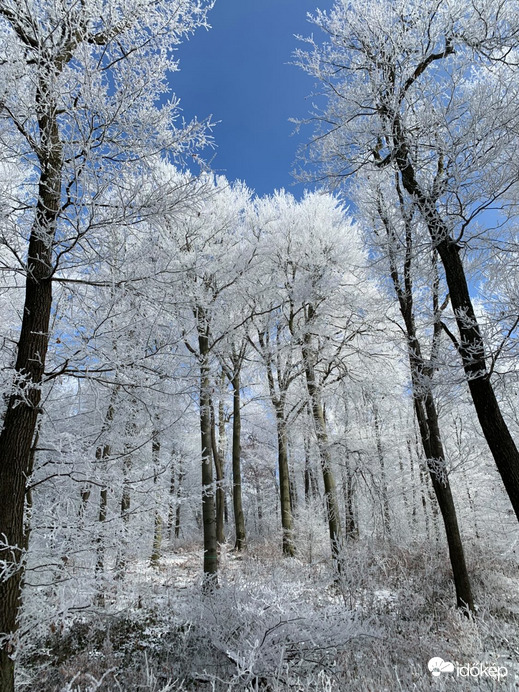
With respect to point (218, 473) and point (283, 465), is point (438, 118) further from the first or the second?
point (218, 473)

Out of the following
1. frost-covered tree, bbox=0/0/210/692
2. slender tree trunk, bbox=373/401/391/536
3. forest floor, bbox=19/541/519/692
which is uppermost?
frost-covered tree, bbox=0/0/210/692

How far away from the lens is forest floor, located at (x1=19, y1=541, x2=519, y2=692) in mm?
3592

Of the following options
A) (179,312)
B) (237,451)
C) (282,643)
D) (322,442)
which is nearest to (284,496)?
(237,451)

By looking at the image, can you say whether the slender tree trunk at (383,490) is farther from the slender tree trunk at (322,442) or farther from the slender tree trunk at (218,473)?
the slender tree trunk at (218,473)

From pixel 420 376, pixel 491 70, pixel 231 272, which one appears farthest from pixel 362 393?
pixel 491 70

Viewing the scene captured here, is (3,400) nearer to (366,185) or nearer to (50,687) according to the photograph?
(50,687)

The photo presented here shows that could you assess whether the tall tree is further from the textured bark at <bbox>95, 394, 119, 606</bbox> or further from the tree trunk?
the textured bark at <bbox>95, 394, 119, 606</bbox>

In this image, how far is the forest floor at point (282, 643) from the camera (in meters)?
3.59

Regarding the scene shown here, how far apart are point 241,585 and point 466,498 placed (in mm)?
13129

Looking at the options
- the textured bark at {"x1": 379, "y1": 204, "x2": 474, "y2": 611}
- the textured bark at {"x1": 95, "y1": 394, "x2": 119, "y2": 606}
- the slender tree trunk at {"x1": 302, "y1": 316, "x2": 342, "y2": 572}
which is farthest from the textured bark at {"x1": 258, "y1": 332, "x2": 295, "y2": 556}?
the textured bark at {"x1": 95, "y1": 394, "x2": 119, "y2": 606}
